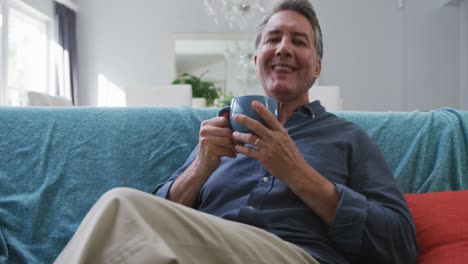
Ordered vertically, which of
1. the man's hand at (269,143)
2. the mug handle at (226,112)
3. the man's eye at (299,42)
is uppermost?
the man's eye at (299,42)

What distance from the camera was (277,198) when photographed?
1.02 metres

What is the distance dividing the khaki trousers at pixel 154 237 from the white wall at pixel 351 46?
18.9 feet

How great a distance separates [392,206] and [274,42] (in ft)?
1.85

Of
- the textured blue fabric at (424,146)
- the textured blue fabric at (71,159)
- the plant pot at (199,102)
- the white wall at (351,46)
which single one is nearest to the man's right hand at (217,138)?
the textured blue fabric at (71,159)

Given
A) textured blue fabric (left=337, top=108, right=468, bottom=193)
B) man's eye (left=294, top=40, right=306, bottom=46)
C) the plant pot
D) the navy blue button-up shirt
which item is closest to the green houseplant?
the plant pot

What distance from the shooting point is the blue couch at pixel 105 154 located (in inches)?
51.8

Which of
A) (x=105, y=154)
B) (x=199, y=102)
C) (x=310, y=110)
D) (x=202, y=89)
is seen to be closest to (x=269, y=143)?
(x=310, y=110)

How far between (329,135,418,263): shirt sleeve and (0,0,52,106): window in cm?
456

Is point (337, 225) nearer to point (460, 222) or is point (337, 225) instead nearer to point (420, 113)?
point (460, 222)

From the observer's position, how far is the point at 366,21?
6336 mm

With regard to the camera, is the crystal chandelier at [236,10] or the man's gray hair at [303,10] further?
the crystal chandelier at [236,10]

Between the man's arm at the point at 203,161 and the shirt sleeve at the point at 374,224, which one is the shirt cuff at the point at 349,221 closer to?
the shirt sleeve at the point at 374,224

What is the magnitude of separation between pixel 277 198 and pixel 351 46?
5705 millimetres

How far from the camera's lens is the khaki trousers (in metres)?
0.59
